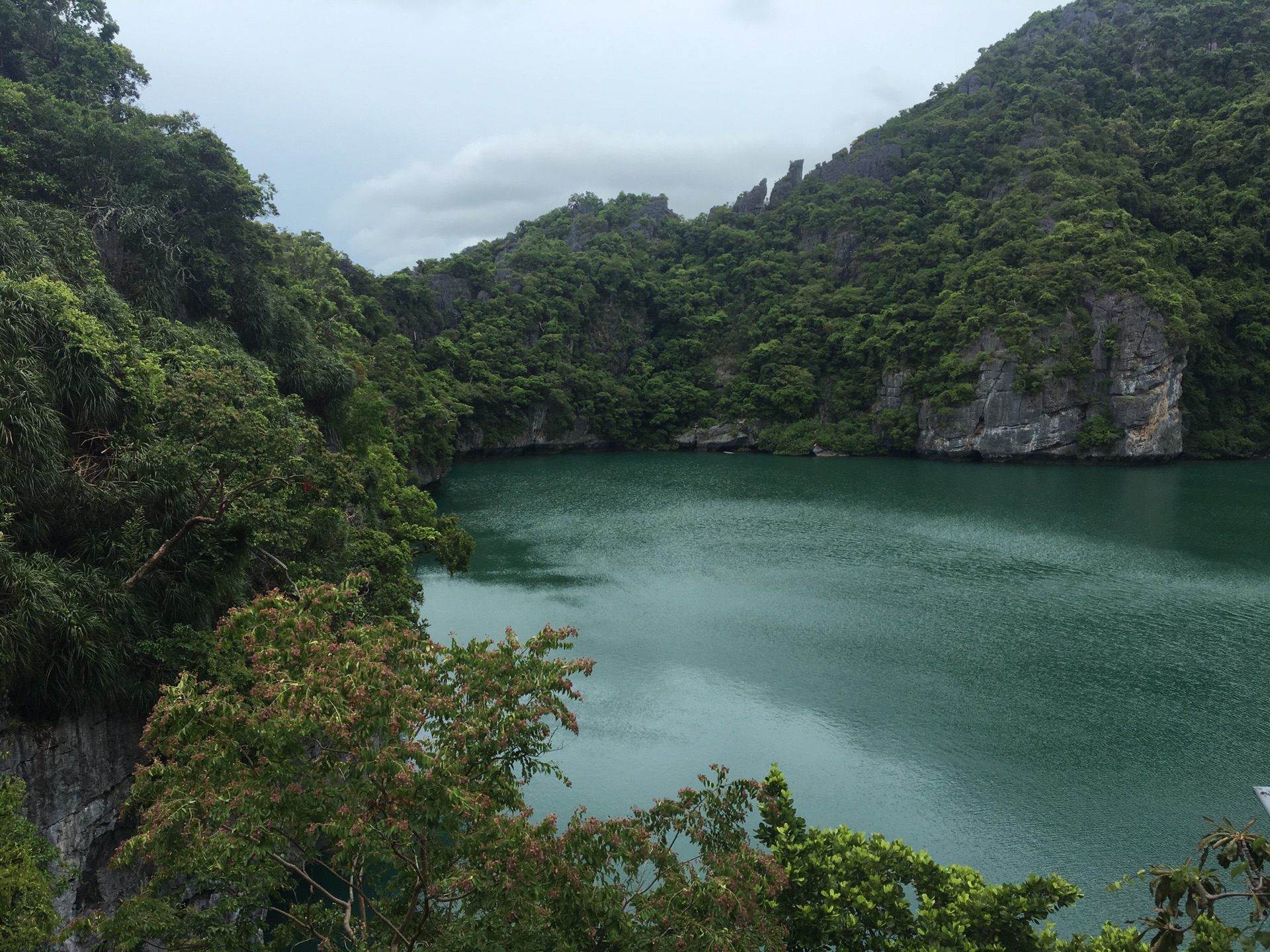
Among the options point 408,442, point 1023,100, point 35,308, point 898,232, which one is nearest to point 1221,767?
point 35,308

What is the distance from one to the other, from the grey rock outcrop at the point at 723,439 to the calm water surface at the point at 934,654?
66.1 ft

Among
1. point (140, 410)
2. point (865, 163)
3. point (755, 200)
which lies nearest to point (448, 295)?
point (755, 200)

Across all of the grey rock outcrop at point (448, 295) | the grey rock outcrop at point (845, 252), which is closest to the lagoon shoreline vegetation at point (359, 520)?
the grey rock outcrop at point (448, 295)

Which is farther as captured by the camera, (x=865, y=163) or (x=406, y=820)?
(x=865, y=163)

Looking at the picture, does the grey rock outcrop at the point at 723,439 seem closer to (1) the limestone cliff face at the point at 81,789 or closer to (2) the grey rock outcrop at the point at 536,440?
(2) the grey rock outcrop at the point at 536,440

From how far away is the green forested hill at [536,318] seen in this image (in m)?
7.79

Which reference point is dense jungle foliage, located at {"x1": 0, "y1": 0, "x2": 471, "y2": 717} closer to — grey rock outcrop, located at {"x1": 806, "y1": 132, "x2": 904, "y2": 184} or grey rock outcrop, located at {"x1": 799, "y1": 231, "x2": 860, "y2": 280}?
grey rock outcrop, located at {"x1": 799, "y1": 231, "x2": 860, "y2": 280}

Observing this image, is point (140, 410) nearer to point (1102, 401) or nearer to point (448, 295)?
point (1102, 401)

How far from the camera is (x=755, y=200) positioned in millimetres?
66938

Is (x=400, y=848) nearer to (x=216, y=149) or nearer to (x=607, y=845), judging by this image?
(x=607, y=845)

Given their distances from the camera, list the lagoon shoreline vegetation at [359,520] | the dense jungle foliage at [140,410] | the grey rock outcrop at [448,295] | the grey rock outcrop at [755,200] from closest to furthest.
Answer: the lagoon shoreline vegetation at [359,520] < the dense jungle foliage at [140,410] < the grey rock outcrop at [448,295] < the grey rock outcrop at [755,200]

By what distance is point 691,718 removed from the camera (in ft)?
44.2

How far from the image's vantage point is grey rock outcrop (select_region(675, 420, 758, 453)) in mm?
51781

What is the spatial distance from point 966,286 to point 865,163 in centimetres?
2125
